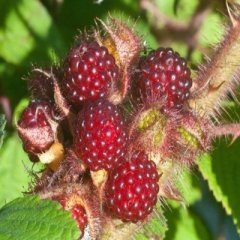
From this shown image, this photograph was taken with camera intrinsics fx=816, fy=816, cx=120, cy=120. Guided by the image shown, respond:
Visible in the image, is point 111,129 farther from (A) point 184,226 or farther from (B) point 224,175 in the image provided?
(A) point 184,226

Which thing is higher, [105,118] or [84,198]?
[105,118]

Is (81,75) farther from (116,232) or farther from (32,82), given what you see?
(116,232)

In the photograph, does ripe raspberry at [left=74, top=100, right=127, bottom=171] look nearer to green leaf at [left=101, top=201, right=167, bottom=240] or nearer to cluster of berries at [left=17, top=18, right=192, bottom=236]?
cluster of berries at [left=17, top=18, right=192, bottom=236]

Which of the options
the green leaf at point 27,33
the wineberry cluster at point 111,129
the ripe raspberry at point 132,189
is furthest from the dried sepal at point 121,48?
the green leaf at point 27,33

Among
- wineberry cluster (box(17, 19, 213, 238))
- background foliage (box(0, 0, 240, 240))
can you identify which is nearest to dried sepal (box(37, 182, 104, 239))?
wineberry cluster (box(17, 19, 213, 238))

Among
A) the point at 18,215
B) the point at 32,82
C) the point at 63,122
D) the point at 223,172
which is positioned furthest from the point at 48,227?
the point at 223,172

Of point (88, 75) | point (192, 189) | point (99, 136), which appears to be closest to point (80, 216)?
point (99, 136)

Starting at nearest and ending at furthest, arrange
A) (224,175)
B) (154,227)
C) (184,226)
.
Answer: (154,227)
(224,175)
(184,226)
